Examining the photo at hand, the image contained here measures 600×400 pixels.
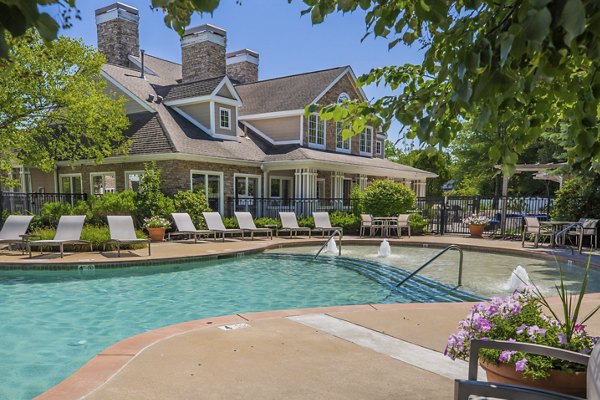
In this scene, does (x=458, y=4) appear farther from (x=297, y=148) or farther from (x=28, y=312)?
(x=297, y=148)

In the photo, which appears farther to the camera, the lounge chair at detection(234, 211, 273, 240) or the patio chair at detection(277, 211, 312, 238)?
the patio chair at detection(277, 211, 312, 238)

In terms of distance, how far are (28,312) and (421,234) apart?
1557 centimetres

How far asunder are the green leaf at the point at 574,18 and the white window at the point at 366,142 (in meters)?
25.5

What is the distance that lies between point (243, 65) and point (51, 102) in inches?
629

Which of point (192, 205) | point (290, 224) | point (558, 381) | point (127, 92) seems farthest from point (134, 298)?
point (127, 92)

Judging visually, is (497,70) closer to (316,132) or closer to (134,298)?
(134,298)

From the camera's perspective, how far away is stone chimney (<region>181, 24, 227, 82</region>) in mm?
22758

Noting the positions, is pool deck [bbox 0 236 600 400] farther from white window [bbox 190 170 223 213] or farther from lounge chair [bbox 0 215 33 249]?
white window [bbox 190 170 223 213]

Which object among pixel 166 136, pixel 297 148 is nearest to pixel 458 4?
pixel 166 136

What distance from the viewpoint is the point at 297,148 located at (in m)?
21.5

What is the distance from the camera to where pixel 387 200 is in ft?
60.1

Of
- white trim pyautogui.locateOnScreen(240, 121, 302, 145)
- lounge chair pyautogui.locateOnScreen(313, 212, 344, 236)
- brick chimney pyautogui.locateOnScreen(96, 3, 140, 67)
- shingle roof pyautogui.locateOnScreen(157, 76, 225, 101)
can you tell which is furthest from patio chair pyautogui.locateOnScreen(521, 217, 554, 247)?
brick chimney pyautogui.locateOnScreen(96, 3, 140, 67)

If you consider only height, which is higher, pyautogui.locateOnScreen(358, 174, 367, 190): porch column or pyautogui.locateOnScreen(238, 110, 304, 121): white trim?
pyautogui.locateOnScreen(238, 110, 304, 121): white trim

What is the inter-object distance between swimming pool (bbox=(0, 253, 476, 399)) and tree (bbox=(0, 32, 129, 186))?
294 inches
